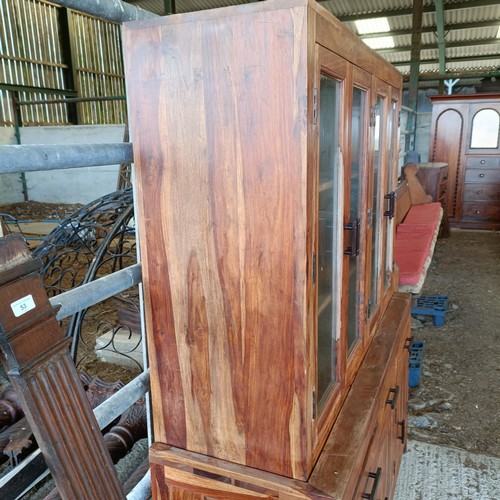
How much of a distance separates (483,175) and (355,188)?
20.8 feet

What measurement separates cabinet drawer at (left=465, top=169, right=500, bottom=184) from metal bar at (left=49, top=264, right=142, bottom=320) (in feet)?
22.5

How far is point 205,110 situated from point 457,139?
680cm

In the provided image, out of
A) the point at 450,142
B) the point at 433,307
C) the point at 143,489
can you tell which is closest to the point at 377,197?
the point at 143,489

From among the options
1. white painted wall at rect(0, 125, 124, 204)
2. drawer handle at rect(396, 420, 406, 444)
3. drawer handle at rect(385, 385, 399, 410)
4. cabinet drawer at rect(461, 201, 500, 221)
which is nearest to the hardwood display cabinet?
drawer handle at rect(385, 385, 399, 410)

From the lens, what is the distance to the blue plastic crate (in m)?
3.88

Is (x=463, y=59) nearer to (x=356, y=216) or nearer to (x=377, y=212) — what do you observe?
(x=377, y=212)

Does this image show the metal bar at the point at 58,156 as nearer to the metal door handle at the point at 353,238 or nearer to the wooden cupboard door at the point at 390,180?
the metal door handle at the point at 353,238

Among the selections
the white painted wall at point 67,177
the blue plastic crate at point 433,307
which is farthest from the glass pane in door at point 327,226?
the white painted wall at point 67,177

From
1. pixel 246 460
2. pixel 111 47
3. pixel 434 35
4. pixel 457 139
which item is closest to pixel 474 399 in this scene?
pixel 246 460

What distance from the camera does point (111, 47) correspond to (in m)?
12.0

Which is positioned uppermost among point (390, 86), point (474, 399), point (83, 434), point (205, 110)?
point (390, 86)

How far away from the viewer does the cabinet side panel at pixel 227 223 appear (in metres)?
0.86

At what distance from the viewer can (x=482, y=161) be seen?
680 centimetres

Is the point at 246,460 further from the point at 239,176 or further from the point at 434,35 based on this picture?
the point at 434,35
